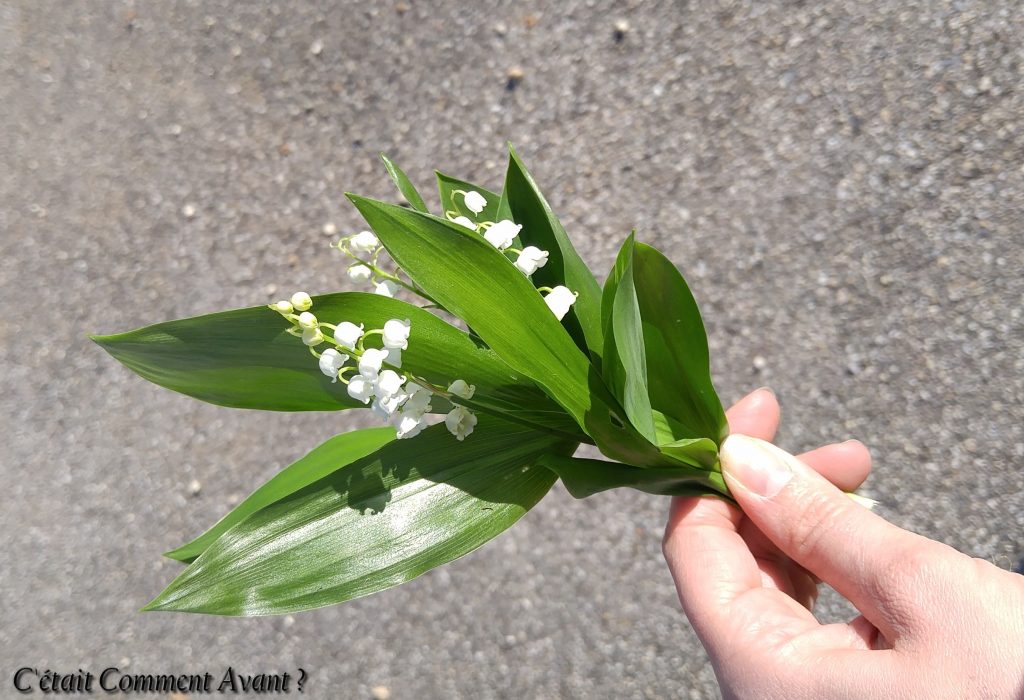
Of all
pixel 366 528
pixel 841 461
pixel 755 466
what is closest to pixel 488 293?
pixel 366 528

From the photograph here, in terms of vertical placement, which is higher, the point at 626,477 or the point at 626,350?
the point at 626,350

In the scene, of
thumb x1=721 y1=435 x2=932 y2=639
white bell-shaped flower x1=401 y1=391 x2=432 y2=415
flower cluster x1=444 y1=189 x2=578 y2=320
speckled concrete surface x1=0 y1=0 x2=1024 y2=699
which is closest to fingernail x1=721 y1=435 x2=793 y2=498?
thumb x1=721 y1=435 x2=932 y2=639

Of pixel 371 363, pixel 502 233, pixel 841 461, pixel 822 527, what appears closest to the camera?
pixel 371 363

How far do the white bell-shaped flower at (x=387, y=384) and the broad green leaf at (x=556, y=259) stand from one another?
25cm

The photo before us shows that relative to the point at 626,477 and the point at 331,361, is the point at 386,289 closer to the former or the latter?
the point at 331,361

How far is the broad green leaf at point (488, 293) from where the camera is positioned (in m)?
0.67

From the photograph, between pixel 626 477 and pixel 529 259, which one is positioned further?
pixel 626 477

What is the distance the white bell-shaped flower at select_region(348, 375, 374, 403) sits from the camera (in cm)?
63

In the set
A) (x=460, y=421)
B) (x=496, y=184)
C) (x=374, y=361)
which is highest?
(x=374, y=361)

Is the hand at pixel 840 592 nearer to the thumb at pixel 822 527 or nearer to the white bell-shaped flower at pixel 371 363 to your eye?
the thumb at pixel 822 527

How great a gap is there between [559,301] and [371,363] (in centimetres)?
21

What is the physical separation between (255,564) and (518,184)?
19.1 inches

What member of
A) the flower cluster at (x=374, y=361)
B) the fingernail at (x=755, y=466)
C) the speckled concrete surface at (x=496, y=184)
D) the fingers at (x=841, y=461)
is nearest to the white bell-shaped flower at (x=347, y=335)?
the flower cluster at (x=374, y=361)

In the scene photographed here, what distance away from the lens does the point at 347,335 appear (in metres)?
0.64
